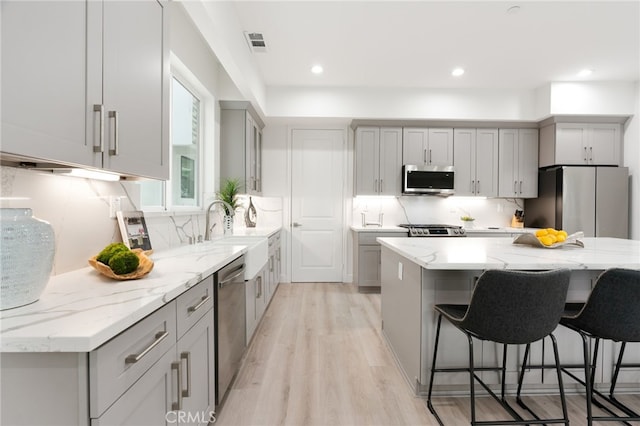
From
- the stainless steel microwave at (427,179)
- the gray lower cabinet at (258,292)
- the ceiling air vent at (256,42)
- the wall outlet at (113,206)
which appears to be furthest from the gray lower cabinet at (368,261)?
the wall outlet at (113,206)

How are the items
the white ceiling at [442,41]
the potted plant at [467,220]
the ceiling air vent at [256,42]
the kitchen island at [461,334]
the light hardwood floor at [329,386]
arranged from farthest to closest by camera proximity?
the potted plant at [467,220]
the ceiling air vent at [256,42]
the white ceiling at [442,41]
the kitchen island at [461,334]
the light hardwood floor at [329,386]

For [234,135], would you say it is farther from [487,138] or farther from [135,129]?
[487,138]

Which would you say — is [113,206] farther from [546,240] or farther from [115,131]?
[546,240]

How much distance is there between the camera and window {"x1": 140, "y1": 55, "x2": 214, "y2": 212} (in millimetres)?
2654

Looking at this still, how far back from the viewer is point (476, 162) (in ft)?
15.8

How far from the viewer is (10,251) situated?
0.92m

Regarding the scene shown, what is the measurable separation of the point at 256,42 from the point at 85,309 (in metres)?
3.14

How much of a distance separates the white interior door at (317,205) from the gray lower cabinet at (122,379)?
3.71 metres

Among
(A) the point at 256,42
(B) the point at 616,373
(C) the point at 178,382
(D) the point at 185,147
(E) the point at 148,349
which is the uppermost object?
(A) the point at 256,42

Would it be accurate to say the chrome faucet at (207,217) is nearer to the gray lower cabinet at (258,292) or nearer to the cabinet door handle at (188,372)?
the gray lower cabinet at (258,292)

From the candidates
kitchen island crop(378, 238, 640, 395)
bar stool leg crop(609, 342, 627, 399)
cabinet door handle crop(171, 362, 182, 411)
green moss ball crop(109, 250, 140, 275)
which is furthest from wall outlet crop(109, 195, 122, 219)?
bar stool leg crop(609, 342, 627, 399)

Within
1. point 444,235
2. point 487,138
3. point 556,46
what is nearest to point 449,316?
point 444,235

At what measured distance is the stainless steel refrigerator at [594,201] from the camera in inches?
170

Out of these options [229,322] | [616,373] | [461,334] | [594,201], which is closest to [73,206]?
[229,322]
